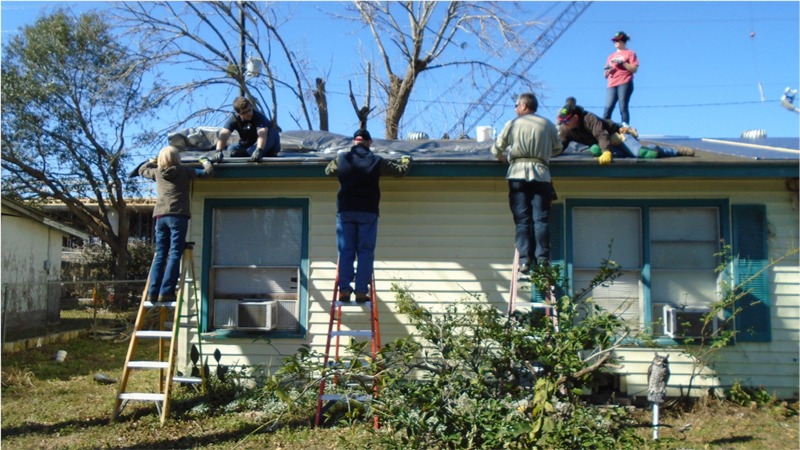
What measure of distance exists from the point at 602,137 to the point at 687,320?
222 cm

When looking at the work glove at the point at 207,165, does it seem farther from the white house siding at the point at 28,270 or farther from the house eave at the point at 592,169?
the white house siding at the point at 28,270

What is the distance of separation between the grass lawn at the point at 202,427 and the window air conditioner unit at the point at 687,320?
2.50 ft

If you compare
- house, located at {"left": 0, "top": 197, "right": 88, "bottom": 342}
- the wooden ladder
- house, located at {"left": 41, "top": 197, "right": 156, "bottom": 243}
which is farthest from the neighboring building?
the wooden ladder

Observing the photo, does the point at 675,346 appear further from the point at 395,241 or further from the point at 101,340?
the point at 101,340

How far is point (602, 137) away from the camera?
23.8ft

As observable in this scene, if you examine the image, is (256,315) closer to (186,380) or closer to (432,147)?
(186,380)

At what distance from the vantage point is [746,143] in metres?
9.13

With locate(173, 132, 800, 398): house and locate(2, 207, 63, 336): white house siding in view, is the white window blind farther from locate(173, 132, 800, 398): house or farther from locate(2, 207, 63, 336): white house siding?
locate(2, 207, 63, 336): white house siding

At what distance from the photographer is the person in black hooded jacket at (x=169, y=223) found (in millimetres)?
6840

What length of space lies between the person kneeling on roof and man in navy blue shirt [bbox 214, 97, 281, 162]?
10.9 feet

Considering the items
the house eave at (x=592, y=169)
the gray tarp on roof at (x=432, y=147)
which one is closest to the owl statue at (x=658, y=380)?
the house eave at (x=592, y=169)

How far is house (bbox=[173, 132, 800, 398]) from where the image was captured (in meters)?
7.24

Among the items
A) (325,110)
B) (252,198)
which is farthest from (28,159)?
(252,198)

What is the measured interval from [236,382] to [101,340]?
723cm
